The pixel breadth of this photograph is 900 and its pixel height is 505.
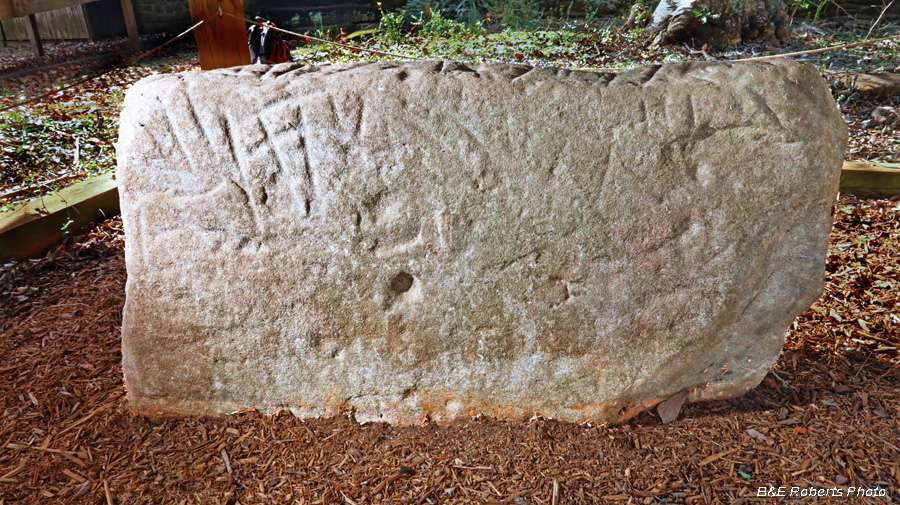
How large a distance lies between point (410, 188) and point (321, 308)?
0.50 m

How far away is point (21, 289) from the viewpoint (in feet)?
10.1

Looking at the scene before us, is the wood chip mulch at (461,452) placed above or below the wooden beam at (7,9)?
below

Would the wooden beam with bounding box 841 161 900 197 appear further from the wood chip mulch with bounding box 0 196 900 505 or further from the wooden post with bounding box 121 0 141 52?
the wooden post with bounding box 121 0 141 52

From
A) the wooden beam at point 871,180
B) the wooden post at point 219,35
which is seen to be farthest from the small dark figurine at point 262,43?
the wooden beam at point 871,180

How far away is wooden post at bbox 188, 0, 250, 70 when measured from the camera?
2.62 m

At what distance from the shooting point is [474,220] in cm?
189

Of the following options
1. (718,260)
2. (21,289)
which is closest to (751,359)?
(718,260)

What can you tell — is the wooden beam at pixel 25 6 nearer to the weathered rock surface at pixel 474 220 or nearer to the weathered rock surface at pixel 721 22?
the weathered rock surface at pixel 474 220

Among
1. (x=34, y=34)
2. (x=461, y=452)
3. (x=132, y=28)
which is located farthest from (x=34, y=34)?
(x=461, y=452)

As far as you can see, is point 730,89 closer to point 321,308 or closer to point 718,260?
point 718,260

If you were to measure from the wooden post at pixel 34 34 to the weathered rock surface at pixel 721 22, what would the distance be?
4.19 meters

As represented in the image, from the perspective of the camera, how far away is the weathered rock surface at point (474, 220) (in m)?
1.83

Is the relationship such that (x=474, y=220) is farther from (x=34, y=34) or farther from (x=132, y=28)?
(x=132, y=28)

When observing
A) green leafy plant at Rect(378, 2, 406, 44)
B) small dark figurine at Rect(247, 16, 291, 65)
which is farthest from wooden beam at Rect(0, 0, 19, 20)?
green leafy plant at Rect(378, 2, 406, 44)
